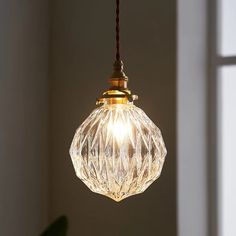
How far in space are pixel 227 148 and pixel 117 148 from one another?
0.60m

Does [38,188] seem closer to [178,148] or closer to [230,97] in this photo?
[178,148]

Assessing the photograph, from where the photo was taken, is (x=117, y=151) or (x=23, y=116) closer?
(x=117, y=151)

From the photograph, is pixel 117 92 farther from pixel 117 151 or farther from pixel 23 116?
pixel 23 116

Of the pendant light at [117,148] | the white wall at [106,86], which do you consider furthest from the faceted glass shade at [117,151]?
the white wall at [106,86]

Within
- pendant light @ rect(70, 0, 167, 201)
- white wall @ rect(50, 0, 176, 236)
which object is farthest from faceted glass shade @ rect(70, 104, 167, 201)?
white wall @ rect(50, 0, 176, 236)

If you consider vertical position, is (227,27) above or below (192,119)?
above

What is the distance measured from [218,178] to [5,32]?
0.72 metres

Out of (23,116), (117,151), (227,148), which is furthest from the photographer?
(227,148)

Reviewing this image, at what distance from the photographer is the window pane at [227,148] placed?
136cm

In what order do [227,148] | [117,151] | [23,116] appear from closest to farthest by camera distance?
[117,151]
[23,116]
[227,148]

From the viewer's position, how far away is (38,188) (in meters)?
1.31

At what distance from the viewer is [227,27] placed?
4.54 feet

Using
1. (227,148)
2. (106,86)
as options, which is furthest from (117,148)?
(227,148)

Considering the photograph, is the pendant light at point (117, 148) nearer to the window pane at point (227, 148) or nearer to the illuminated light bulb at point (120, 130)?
the illuminated light bulb at point (120, 130)
